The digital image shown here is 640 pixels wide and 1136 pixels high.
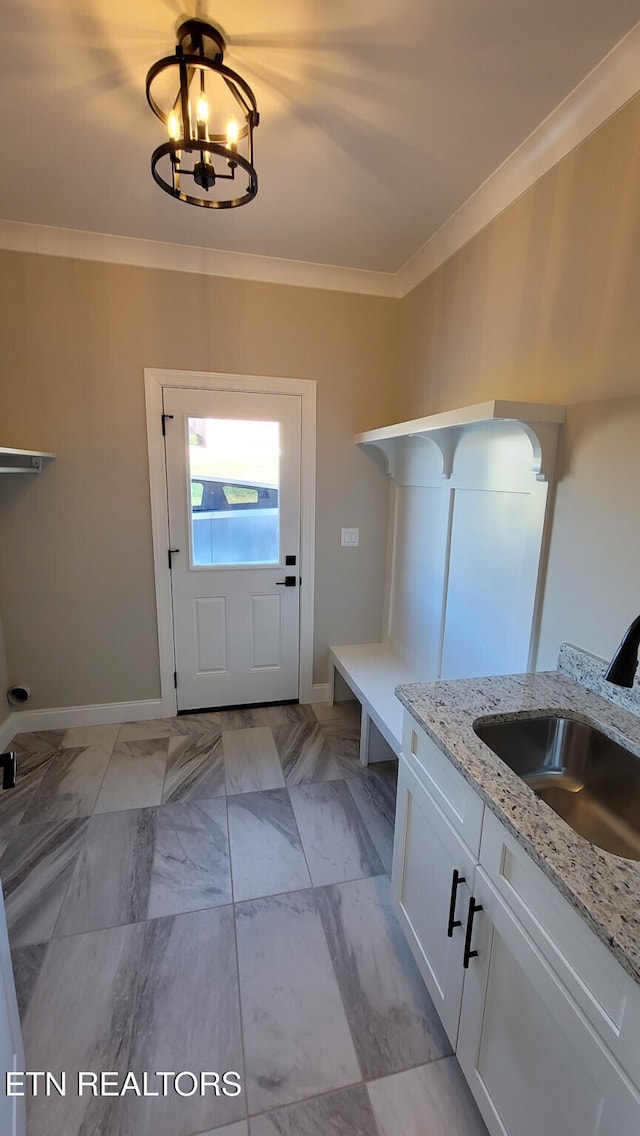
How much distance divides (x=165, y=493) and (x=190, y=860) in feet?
6.09

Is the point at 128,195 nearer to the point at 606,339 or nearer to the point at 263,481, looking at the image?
the point at 263,481

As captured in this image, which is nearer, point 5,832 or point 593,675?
point 593,675

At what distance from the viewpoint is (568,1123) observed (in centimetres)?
81

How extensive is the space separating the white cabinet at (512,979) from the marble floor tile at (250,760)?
1.11 meters

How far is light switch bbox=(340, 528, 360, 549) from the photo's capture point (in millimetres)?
3039

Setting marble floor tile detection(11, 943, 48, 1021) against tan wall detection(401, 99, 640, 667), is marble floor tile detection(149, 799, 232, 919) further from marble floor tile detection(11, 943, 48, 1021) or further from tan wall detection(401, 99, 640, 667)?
tan wall detection(401, 99, 640, 667)

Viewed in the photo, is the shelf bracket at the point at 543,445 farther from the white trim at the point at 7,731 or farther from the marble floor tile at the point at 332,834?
the white trim at the point at 7,731

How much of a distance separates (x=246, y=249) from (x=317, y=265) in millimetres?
410

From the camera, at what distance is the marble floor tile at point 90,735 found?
2.72 meters

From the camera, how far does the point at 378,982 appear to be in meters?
1.48

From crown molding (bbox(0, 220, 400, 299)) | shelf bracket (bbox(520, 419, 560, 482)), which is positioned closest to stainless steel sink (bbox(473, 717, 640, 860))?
shelf bracket (bbox(520, 419, 560, 482))

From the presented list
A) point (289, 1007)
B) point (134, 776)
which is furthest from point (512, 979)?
point (134, 776)

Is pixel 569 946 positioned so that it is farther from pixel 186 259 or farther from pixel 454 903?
pixel 186 259

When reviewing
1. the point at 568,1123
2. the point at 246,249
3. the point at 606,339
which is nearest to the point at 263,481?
the point at 246,249
